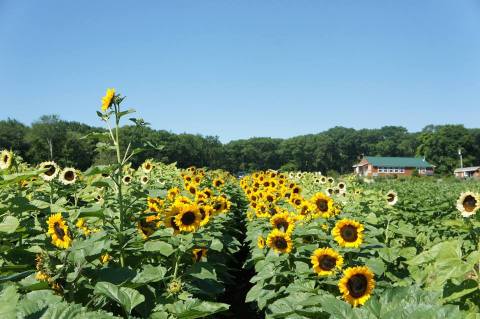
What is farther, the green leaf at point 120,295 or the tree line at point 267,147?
the tree line at point 267,147

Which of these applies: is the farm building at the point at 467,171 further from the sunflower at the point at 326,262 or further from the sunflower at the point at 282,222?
the sunflower at the point at 326,262

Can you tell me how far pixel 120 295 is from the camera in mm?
2029

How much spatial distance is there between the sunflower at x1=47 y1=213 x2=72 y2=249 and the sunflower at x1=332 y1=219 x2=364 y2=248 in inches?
83.6

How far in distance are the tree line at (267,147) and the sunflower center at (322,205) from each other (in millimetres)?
46583

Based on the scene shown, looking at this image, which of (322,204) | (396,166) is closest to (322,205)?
(322,204)

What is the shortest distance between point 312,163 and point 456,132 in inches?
1370

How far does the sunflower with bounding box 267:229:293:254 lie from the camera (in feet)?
12.6

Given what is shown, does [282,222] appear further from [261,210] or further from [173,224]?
[261,210]

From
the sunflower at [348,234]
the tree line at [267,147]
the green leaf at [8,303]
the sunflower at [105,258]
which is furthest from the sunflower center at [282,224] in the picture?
the tree line at [267,147]

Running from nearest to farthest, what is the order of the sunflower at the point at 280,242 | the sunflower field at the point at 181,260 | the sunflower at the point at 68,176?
the sunflower field at the point at 181,260, the sunflower at the point at 280,242, the sunflower at the point at 68,176

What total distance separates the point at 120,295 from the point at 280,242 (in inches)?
80.4

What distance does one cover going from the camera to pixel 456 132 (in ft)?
→ 318

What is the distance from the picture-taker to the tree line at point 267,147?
5922 cm

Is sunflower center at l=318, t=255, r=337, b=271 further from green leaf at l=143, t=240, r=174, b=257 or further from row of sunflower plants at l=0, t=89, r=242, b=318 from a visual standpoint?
green leaf at l=143, t=240, r=174, b=257
